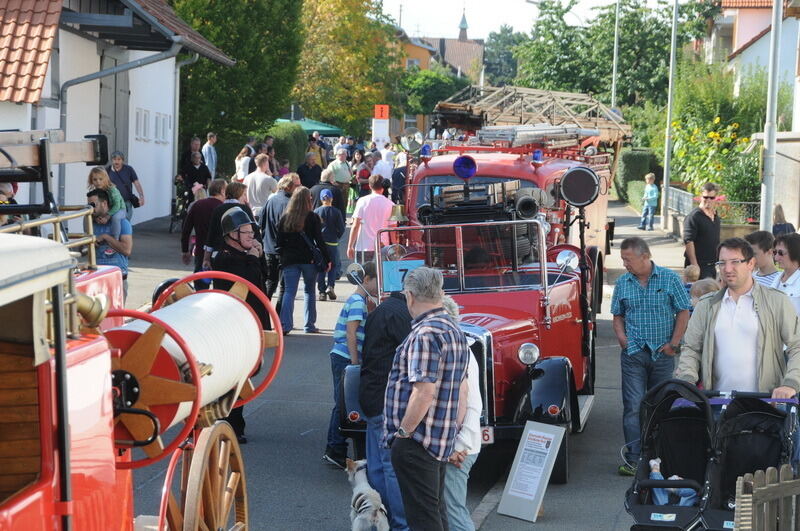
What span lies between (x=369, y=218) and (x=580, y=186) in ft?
22.0

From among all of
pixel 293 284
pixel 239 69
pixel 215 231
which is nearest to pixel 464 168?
pixel 215 231

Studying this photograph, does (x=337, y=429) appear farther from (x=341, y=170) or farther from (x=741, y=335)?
(x=341, y=170)

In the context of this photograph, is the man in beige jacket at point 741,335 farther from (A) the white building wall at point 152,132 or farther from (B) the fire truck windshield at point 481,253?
(A) the white building wall at point 152,132

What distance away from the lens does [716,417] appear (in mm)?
7070

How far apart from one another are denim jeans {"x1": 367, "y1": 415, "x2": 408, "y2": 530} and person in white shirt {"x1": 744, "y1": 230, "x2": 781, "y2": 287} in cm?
358

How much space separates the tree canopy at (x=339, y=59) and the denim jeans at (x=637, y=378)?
1784 inches

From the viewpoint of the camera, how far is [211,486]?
19.3 feet

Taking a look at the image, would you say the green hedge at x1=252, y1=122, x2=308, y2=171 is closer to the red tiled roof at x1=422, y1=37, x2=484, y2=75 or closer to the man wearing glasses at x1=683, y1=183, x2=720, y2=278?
the man wearing glasses at x1=683, y1=183, x2=720, y2=278

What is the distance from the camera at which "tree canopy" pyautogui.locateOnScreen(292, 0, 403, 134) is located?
185 ft

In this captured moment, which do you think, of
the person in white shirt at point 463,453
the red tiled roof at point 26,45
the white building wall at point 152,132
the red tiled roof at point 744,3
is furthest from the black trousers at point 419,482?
the red tiled roof at point 744,3

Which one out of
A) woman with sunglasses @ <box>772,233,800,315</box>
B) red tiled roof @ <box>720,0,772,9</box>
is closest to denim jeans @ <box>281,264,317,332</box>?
woman with sunglasses @ <box>772,233,800,315</box>

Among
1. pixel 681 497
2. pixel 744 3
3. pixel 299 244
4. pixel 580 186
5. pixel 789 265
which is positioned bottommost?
pixel 681 497

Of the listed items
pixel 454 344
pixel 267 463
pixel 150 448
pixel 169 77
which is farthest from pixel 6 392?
pixel 169 77

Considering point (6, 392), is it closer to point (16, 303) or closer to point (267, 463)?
point (16, 303)
